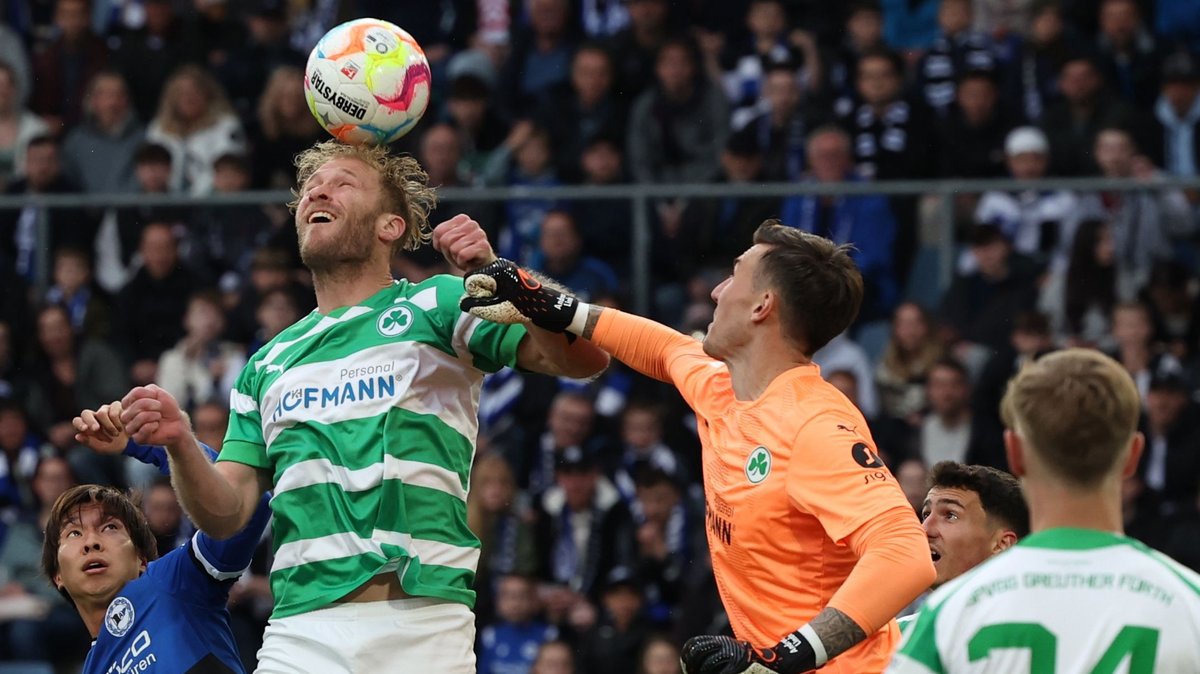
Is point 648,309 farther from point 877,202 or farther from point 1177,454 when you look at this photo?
point 1177,454

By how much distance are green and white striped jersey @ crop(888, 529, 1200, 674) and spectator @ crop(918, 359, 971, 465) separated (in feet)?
23.5

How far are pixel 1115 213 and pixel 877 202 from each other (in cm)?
139

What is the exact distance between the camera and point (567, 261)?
11930 mm

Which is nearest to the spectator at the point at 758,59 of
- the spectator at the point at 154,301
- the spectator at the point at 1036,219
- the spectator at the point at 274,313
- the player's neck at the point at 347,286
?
the spectator at the point at 1036,219

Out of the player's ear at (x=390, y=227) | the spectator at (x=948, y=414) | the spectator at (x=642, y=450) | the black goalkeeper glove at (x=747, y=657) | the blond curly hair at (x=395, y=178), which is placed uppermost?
the blond curly hair at (x=395, y=178)

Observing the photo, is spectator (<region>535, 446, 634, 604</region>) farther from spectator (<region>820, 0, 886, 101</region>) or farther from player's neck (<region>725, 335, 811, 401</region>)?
player's neck (<region>725, 335, 811, 401</region>)

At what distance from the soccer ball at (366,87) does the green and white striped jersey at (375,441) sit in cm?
62

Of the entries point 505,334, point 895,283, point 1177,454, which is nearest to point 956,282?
point 895,283

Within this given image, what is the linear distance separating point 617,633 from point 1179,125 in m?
5.08

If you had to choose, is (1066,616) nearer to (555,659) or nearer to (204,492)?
(204,492)

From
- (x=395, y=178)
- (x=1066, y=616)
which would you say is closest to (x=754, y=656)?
(x=1066, y=616)

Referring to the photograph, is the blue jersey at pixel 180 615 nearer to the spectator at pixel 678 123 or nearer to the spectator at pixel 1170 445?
the spectator at pixel 1170 445

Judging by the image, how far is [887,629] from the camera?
5449 mm

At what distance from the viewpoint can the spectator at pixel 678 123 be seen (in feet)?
43.1
